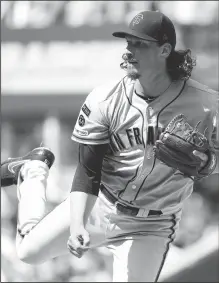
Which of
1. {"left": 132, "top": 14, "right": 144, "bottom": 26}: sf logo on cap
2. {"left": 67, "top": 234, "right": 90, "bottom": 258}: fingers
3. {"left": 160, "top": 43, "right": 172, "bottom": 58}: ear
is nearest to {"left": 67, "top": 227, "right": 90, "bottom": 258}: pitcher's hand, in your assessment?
{"left": 67, "top": 234, "right": 90, "bottom": 258}: fingers

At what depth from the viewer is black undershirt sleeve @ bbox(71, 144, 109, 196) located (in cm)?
518

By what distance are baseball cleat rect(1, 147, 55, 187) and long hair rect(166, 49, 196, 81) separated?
4.49 ft

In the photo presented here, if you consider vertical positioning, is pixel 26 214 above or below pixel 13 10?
above

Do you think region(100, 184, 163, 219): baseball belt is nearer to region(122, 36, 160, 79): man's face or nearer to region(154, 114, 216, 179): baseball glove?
region(154, 114, 216, 179): baseball glove

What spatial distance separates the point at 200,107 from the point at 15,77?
11372mm

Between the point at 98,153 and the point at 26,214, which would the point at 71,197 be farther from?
the point at 26,214

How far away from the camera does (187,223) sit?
11.3 m

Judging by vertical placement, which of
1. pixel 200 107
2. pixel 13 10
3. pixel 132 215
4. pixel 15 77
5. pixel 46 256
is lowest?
pixel 15 77

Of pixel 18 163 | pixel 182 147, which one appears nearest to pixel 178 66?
pixel 182 147

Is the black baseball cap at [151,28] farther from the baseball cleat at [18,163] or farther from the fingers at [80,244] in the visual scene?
the baseball cleat at [18,163]

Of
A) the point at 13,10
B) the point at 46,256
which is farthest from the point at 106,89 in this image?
the point at 13,10

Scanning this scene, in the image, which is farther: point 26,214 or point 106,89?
point 26,214

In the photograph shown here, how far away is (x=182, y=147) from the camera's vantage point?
503 centimetres

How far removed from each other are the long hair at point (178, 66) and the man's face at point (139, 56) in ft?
0.54
